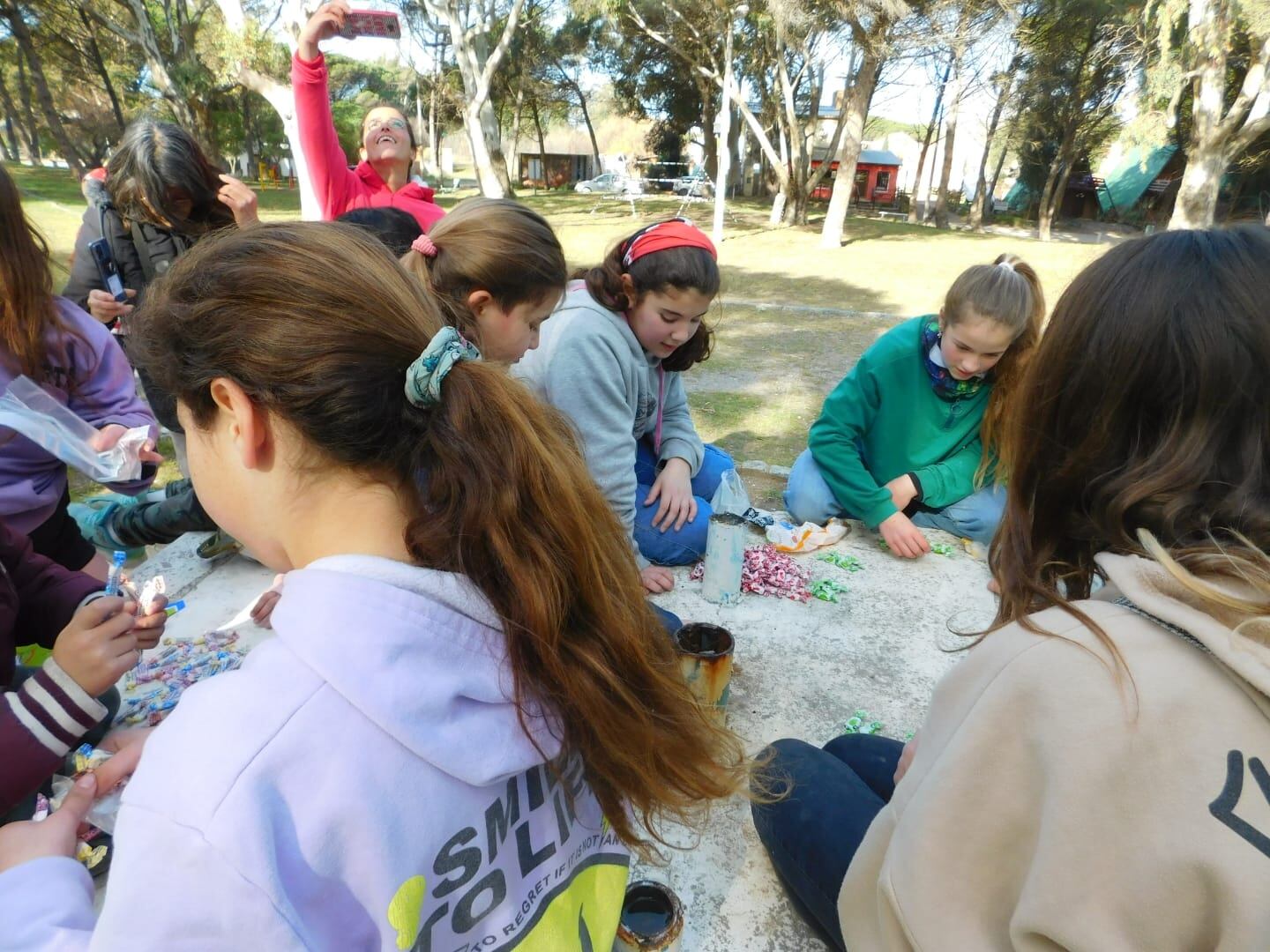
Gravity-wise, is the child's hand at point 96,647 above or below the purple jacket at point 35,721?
above

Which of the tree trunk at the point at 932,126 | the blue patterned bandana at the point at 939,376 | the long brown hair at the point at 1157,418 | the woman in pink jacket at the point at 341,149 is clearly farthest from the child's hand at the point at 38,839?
the tree trunk at the point at 932,126

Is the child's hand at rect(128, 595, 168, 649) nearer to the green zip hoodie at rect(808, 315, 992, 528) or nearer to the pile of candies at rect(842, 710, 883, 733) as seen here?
the pile of candies at rect(842, 710, 883, 733)

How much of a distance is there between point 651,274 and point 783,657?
4.40ft

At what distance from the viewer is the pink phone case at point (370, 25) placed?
3.17 metres

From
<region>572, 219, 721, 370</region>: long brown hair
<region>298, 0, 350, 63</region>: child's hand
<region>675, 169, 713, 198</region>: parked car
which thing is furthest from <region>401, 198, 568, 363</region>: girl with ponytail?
<region>675, 169, 713, 198</region>: parked car

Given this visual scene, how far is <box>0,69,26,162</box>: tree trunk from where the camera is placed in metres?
29.0

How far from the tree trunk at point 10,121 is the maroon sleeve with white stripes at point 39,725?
3665 cm

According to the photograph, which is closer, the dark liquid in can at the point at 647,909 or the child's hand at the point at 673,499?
the dark liquid in can at the point at 647,909

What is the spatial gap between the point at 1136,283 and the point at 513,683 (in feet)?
3.27

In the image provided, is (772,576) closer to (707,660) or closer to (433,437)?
(707,660)

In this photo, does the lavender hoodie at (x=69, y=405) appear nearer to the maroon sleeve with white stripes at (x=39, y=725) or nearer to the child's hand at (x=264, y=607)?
the child's hand at (x=264, y=607)

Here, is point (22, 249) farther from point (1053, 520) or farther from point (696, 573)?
point (1053, 520)

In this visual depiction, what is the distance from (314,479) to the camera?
95 centimetres

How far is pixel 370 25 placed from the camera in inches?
126
